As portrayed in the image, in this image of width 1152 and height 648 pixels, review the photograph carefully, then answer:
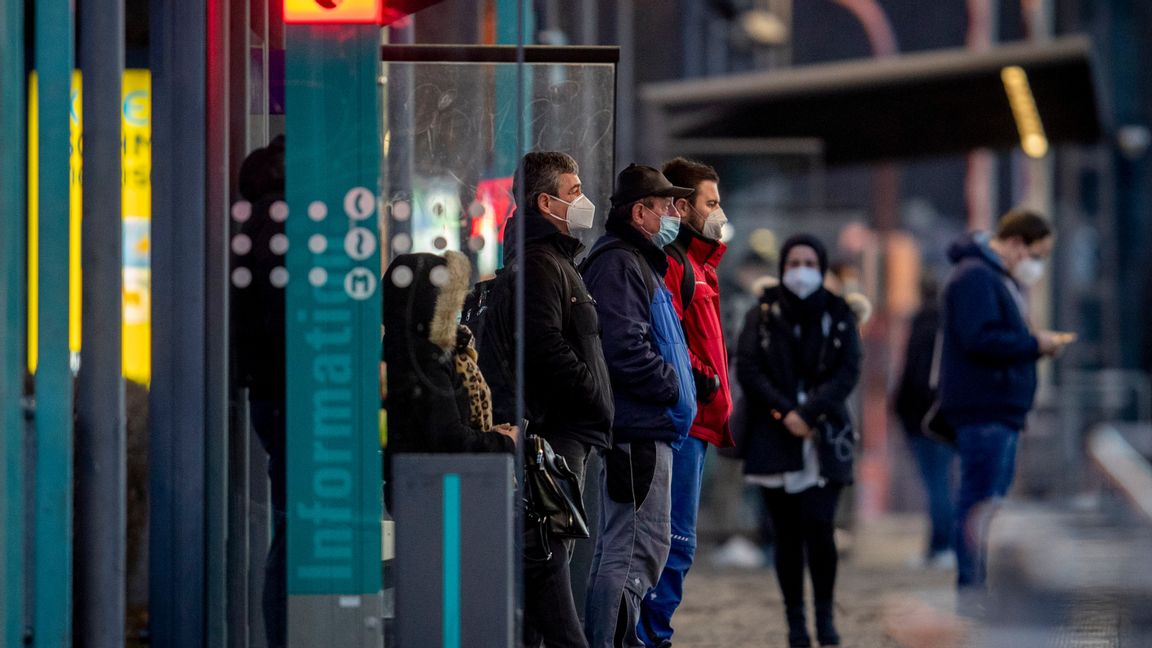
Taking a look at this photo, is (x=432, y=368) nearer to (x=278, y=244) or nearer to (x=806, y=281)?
(x=278, y=244)

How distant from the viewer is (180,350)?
621 centimetres

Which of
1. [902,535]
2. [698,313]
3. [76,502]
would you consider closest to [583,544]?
[698,313]

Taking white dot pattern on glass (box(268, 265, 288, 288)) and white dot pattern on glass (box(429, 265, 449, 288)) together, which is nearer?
white dot pattern on glass (box(429, 265, 449, 288))

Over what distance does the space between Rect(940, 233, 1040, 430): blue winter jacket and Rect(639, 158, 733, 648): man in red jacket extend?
1758 mm

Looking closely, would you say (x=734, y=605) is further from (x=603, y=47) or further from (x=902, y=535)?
(x=902, y=535)

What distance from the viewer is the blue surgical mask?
6.96 meters

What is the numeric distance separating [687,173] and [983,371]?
208 centimetres

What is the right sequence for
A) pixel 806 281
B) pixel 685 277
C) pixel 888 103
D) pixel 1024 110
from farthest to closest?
pixel 888 103
pixel 1024 110
pixel 806 281
pixel 685 277

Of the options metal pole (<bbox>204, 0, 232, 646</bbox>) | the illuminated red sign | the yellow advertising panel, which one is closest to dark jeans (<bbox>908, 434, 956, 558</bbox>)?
the yellow advertising panel

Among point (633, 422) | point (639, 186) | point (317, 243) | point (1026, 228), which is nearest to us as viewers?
point (317, 243)

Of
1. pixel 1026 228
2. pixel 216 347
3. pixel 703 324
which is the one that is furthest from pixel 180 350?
pixel 1026 228

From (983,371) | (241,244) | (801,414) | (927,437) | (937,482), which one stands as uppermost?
(241,244)

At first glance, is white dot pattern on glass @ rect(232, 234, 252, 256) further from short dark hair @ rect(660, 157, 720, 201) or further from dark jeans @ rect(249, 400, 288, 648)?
short dark hair @ rect(660, 157, 720, 201)

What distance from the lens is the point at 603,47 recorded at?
691 centimetres
